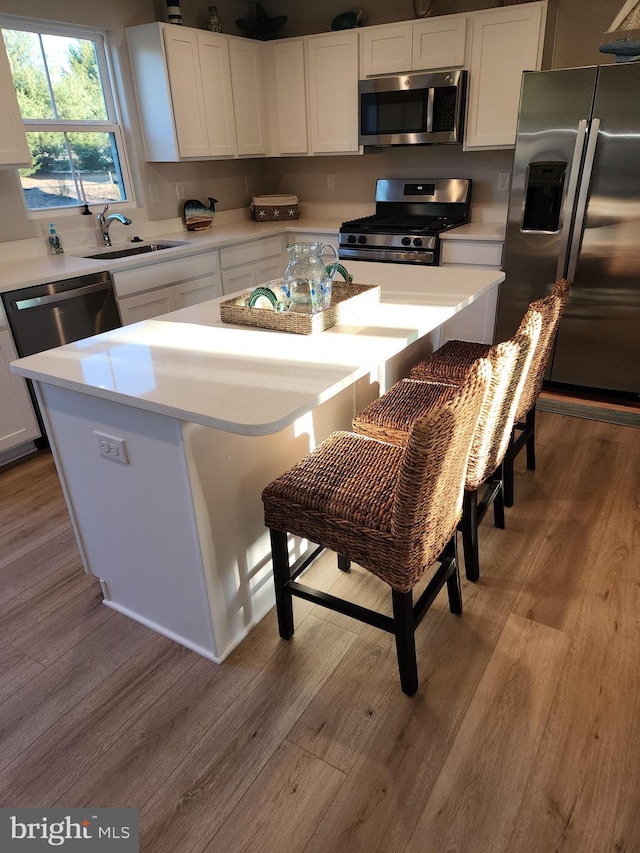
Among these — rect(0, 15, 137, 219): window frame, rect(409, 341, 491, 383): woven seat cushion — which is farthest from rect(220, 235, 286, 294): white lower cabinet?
rect(409, 341, 491, 383): woven seat cushion

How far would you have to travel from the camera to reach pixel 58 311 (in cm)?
297

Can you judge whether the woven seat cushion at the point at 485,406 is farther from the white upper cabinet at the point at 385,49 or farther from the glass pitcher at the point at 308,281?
the white upper cabinet at the point at 385,49

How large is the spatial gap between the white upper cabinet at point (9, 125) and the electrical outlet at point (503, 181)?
305 cm

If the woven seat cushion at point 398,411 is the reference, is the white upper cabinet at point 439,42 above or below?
above

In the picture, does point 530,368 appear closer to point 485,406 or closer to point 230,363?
point 485,406

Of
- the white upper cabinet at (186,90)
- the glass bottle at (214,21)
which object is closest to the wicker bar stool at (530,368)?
the white upper cabinet at (186,90)

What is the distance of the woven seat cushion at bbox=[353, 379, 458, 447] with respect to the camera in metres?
1.93

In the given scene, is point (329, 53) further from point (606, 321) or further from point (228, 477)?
point (228, 477)

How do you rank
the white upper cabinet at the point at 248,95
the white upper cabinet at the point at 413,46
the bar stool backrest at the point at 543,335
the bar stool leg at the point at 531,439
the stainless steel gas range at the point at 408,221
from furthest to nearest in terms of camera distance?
the white upper cabinet at the point at 248,95 < the stainless steel gas range at the point at 408,221 < the white upper cabinet at the point at 413,46 < the bar stool leg at the point at 531,439 < the bar stool backrest at the point at 543,335

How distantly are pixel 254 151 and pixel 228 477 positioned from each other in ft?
12.1

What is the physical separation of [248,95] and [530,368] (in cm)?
345

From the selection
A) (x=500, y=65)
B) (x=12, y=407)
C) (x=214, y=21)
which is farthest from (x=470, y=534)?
(x=214, y=21)

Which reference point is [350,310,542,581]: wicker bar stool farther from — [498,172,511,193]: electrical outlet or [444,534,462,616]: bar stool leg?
[498,172,511,193]: electrical outlet

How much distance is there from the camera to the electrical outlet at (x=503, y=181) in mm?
4016
